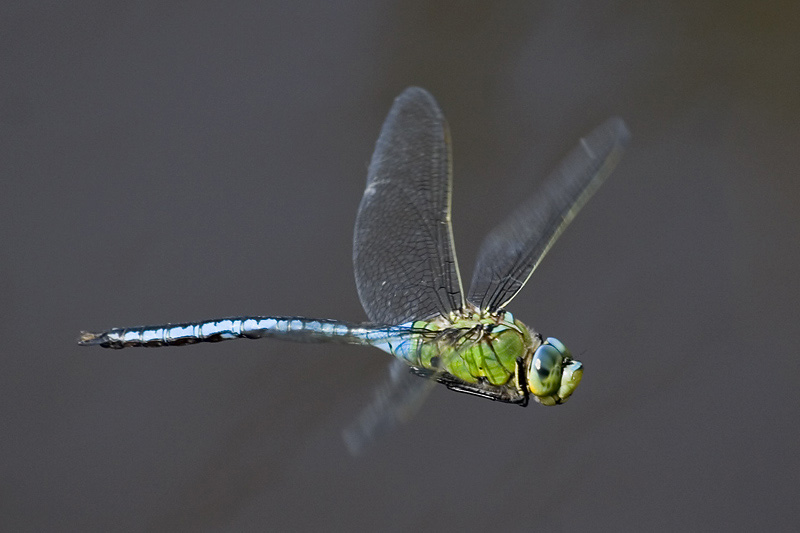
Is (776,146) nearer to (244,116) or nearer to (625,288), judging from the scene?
(625,288)

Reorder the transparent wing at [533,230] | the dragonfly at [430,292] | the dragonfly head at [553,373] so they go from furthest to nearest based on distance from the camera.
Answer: the transparent wing at [533,230] → the dragonfly at [430,292] → the dragonfly head at [553,373]

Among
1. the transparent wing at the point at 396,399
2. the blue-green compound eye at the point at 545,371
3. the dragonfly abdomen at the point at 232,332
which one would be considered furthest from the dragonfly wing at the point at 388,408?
the blue-green compound eye at the point at 545,371

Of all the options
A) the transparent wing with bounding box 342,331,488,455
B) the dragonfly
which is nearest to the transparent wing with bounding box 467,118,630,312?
the dragonfly

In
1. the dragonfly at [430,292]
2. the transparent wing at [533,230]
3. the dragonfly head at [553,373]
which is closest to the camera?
the dragonfly head at [553,373]

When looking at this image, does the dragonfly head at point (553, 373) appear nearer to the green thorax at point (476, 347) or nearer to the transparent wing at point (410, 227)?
the green thorax at point (476, 347)

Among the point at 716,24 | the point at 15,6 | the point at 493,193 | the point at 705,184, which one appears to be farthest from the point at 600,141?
the point at 15,6

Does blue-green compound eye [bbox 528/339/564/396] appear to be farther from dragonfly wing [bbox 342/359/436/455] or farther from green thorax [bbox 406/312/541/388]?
dragonfly wing [bbox 342/359/436/455]

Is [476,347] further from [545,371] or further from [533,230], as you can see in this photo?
[533,230]
